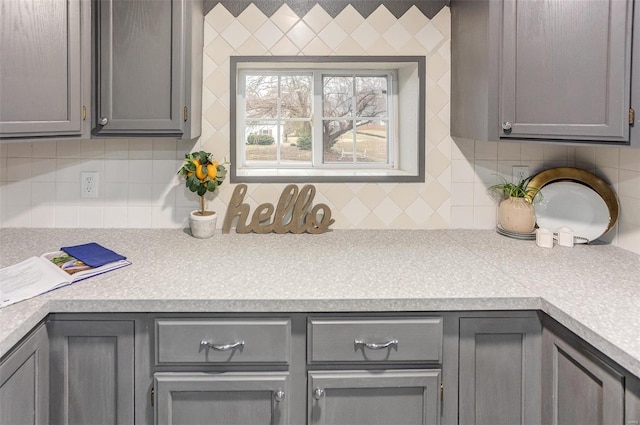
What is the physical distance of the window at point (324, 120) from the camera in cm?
227

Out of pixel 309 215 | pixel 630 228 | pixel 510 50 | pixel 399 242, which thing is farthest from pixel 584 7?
pixel 309 215

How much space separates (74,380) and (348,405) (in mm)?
781

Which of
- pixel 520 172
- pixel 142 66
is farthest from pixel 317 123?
pixel 520 172

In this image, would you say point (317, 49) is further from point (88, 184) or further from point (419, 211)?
point (88, 184)

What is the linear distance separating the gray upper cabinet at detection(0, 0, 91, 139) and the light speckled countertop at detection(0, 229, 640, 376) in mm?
481

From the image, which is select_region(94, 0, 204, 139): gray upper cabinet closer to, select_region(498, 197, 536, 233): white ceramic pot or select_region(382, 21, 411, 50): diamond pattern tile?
select_region(382, 21, 411, 50): diamond pattern tile

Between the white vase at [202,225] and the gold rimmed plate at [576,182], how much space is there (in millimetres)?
1393

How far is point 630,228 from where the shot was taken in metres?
1.81

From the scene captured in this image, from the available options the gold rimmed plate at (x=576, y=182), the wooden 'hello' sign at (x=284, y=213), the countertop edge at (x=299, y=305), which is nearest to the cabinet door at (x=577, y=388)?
the countertop edge at (x=299, y=305)

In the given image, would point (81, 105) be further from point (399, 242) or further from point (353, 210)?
point (399, 242)

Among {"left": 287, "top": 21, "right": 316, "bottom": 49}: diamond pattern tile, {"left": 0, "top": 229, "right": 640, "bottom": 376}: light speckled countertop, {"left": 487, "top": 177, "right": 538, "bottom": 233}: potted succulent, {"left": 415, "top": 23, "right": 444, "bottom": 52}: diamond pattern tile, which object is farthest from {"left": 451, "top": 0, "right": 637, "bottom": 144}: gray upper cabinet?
{"left": 287, "top": 21, "right": 316, "bottom": 49}: diamond pattern tile

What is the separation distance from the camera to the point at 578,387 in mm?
1189

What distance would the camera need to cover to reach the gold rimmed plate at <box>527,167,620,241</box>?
6.15ft

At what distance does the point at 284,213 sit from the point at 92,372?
983mm
